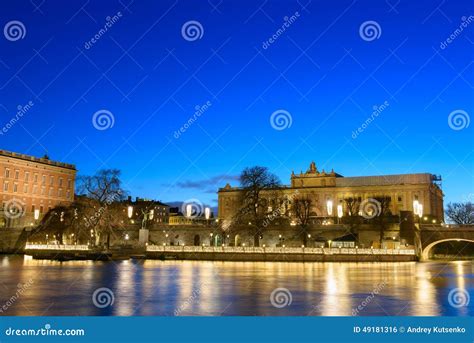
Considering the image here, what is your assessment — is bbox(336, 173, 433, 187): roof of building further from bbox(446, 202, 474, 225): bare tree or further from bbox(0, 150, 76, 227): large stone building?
bbox(0, 150, 76, 227): large stone building

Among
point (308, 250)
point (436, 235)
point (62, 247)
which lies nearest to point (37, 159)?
point (62, 247)

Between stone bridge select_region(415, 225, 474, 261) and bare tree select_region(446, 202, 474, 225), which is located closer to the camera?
stone bridge select_region(415, 225, 474, 261)

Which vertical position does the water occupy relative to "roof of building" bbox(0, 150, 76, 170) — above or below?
below

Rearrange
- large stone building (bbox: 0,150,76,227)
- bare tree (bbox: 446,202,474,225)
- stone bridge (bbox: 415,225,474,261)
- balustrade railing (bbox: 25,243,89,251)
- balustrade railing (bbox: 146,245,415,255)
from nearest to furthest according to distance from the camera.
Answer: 1. balustrade railing (bbox: 146,245,415,255)
2. balustrade railing (bbox: 25,243,89,251)
3. stone bridge (bbox: 415,225,474,261)
4. large stone building (bbox: 0,150,76,227)
5. bare tree (bbox: 446,202,474,225)

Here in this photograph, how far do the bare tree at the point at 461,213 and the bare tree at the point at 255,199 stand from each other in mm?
65428

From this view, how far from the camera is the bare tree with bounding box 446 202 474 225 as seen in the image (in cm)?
12221

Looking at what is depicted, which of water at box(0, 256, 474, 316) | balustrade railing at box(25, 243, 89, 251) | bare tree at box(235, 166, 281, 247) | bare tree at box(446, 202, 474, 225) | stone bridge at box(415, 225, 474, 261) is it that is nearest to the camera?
water at box(0, 256, 474, 316)

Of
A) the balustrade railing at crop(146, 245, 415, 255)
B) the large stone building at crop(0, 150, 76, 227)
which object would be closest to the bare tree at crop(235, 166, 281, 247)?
the balustrade railing at crop(146, 245, 415, 255)

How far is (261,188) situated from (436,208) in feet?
245

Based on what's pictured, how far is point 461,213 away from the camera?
4924 inches

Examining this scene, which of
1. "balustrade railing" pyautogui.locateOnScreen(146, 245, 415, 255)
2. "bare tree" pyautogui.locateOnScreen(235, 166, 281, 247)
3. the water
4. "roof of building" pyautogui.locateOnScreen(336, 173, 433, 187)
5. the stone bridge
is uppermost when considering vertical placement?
"roof of building" pyautogui.locateOnScreen(336, 173, 433, 187)

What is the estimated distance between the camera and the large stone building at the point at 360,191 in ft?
413

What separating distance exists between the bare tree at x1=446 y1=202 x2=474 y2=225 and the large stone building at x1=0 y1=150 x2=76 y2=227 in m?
92.7

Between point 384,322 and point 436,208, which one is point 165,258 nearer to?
point 384,322
